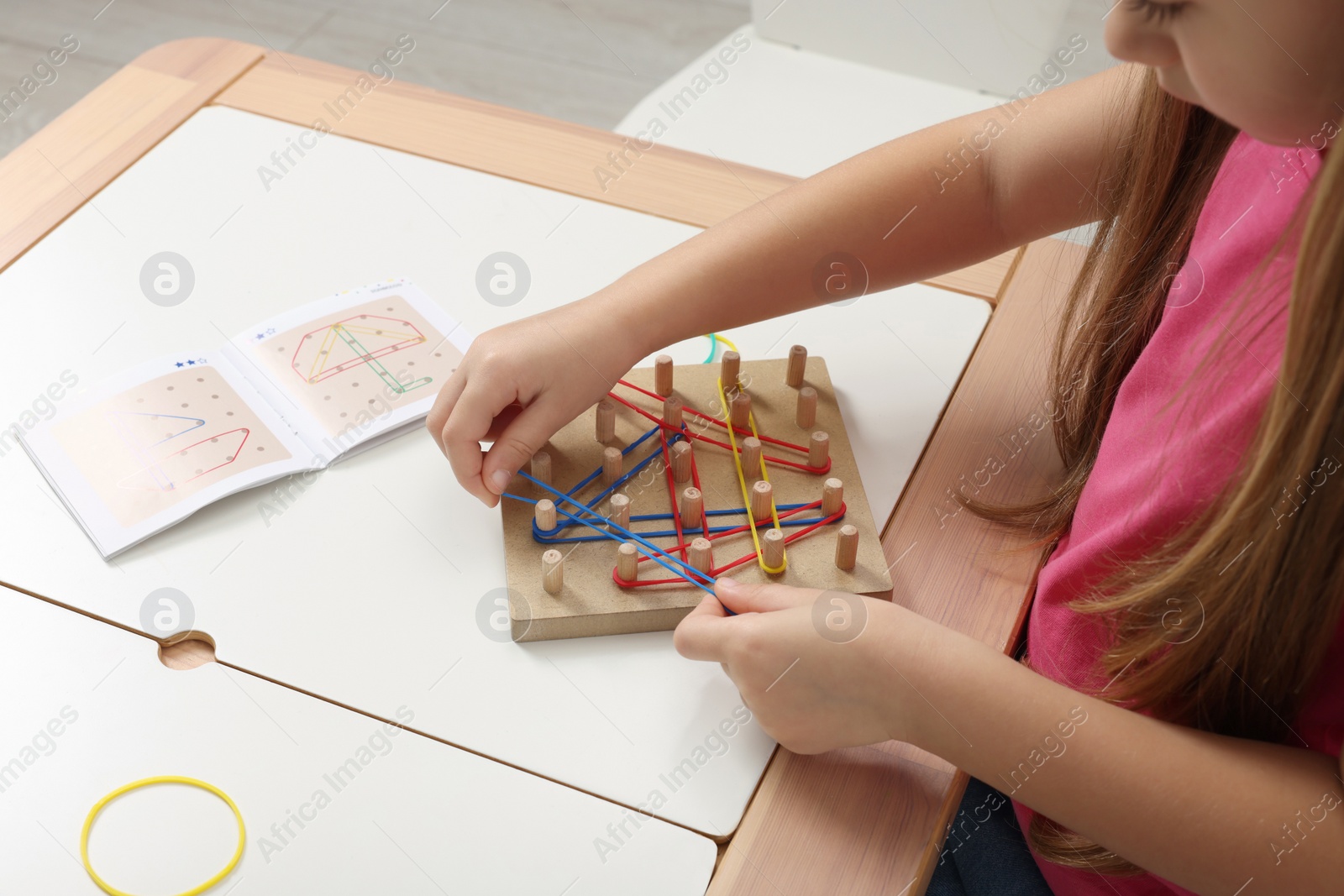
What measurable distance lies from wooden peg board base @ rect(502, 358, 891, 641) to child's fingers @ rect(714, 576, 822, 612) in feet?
0.09

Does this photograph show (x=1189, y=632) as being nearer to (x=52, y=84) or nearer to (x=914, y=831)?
(x=914, y=831)

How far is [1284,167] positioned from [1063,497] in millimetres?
255

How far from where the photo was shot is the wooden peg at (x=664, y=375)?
2.80 feet

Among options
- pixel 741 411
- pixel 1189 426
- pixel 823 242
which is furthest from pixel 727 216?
pixel 1189 426

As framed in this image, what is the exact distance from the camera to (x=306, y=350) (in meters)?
0.91

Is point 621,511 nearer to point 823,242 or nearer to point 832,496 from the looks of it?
point 832,496

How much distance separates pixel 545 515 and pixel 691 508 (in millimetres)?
100

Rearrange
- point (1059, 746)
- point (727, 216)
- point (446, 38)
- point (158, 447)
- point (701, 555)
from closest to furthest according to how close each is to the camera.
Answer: point (1059, 746)
point (701, 555)
point (158, 447)
point (727, 216)
point (446, 38)

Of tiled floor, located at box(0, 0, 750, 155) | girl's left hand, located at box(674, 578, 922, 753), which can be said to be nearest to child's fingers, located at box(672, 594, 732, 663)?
girl's left hand, located at box(674, 578, 922, 753)

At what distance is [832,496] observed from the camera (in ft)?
2.51

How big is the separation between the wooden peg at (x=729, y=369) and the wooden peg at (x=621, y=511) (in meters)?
0.14

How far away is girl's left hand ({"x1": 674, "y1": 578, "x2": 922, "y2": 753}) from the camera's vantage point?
644mm

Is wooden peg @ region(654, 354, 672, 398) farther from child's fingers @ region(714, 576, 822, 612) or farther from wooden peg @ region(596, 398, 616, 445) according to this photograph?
child's fingers @ region(714, 576, 822, 612)

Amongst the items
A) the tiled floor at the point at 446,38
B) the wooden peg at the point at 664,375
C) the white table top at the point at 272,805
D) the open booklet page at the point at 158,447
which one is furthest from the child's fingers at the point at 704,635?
the tiled floor at the point at 446,38
